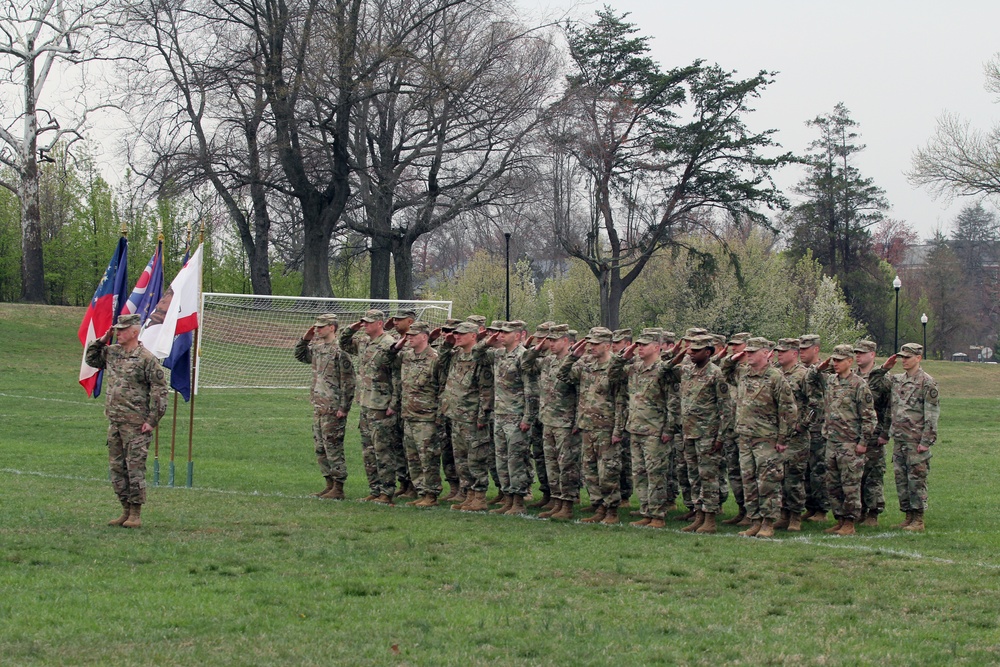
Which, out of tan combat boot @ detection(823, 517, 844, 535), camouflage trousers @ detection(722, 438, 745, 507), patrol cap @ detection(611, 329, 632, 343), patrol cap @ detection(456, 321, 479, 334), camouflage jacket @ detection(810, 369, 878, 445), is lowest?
tan combat boot @ detection(823, 517, 844, 535)

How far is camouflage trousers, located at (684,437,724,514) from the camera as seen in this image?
1143 centimetres

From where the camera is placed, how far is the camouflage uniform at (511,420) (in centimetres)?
1273

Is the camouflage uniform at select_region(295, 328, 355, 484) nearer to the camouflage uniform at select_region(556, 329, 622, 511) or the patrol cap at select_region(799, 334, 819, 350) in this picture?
the camouflage uniform at select_region(556, 329, 622, 511)

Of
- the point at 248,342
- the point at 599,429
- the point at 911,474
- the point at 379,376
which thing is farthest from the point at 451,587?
the point at 248,342

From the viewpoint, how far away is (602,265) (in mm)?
47375

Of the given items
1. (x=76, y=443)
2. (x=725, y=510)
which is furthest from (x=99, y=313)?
(x=725, y=510)

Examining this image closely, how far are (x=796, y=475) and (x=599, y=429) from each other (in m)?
2.11

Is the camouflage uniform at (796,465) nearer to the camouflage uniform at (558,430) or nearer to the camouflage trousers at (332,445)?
the camouflage uniform at (558,430)

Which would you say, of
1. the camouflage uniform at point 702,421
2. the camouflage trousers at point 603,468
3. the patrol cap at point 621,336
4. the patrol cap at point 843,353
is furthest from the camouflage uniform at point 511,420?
the patrol cap at point 843,353

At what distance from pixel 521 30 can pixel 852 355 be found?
2876 cm

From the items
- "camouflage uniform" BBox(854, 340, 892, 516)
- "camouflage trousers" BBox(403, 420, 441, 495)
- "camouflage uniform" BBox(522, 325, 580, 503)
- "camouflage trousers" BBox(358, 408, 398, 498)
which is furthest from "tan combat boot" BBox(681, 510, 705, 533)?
"camouflage trousers" BBox(358, 408, 398, 498)

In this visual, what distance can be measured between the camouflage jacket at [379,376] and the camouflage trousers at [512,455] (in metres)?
1.38

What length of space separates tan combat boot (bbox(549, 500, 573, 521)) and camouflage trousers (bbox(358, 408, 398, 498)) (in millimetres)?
2069

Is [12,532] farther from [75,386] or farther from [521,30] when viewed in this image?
[521,30]
